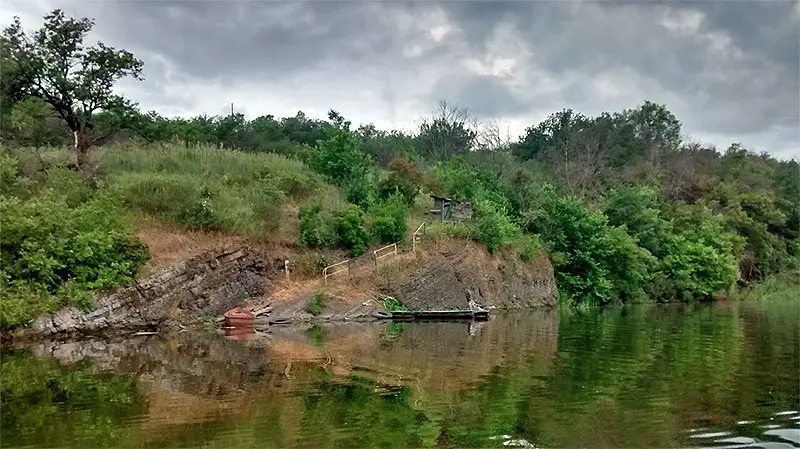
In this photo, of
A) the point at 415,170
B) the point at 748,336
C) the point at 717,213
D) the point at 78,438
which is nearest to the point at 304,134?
the point at 415,170

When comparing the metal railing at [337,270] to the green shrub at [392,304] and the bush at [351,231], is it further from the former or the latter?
the green shrub at [392,304]

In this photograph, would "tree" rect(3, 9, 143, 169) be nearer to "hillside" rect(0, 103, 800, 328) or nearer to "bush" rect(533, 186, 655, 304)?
"hillside" rect(0, 103, 800, 328)

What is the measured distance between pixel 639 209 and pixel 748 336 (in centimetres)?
2791

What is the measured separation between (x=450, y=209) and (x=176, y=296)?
18813 millimetres

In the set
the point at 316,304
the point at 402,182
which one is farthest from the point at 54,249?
the point at 402,182

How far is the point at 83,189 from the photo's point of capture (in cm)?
3175

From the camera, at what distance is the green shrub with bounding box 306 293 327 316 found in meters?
32.8

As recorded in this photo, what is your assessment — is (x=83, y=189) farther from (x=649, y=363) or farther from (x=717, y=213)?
(x=717, y=213)

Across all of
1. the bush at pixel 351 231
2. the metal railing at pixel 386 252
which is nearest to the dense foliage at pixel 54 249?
the bush at pixel 351 231

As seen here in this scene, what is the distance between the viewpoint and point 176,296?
99.7 feet

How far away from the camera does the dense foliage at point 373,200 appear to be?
28906 mm

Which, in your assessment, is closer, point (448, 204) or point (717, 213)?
point (448, 204)

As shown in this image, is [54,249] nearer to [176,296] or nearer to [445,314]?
[176,296]

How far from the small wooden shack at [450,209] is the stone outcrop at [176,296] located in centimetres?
1223
